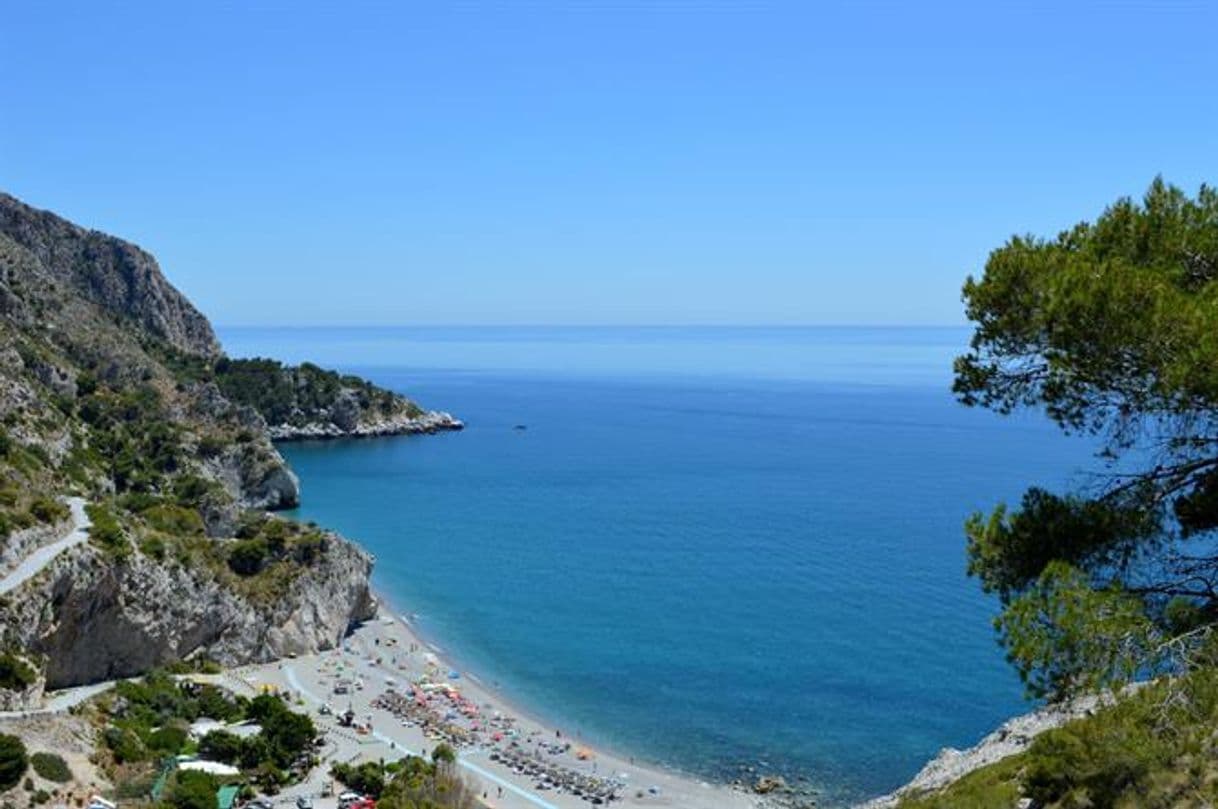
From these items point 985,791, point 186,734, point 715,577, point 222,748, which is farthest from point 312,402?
point 985,791

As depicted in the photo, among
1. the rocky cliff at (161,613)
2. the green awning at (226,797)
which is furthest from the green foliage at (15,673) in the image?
the green awning at (226,797)

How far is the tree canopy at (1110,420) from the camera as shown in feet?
32.1

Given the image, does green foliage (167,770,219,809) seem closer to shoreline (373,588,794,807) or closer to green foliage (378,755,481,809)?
green foliage (378,755,481,809)

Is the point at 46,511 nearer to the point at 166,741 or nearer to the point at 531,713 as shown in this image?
the point at 166,741

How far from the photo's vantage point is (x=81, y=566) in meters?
34.1

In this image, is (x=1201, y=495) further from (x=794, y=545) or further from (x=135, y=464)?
(x=135, y=464)

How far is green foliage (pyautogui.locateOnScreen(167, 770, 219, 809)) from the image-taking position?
24406 millimetres

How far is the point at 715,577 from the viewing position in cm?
5947

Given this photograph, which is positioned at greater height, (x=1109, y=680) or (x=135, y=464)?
(x=1109, y=680)

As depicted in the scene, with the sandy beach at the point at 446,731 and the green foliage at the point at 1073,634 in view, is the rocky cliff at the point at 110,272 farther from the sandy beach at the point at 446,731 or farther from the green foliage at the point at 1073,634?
the green foliage at the point at 1073,634

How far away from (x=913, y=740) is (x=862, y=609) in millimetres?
16173

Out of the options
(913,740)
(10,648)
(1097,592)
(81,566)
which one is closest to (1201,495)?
(1097,592)

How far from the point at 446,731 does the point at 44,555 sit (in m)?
14.7

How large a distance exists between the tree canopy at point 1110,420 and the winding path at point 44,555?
2965 centimetres
